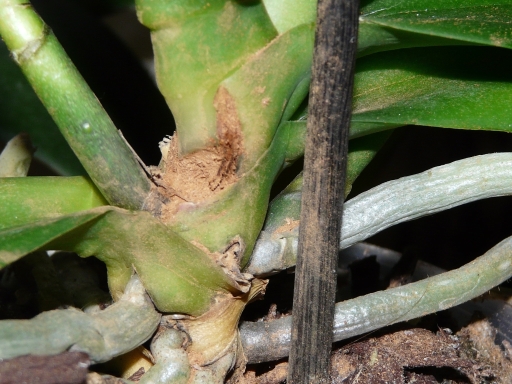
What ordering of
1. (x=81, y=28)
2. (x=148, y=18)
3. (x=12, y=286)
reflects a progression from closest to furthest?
(x=148, y=18) < (x=12, y=286) < (x=81, y=28)

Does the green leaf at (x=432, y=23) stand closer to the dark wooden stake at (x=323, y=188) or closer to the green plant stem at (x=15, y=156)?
the dark wooden stake at (x=323, y=188)

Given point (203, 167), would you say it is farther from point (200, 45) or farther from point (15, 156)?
point (15, 156)

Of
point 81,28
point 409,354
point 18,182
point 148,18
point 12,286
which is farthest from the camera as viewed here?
point 81,28

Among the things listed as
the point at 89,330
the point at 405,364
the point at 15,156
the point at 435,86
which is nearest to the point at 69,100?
the point at 89,330

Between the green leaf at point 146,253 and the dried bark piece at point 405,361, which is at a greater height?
the green leaf at point 146,253

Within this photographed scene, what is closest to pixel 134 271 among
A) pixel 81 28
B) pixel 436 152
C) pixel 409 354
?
pixel 409 354

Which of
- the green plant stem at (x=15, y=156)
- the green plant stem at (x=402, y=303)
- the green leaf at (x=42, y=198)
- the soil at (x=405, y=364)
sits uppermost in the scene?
the green plant stem at (x=15, y=156)

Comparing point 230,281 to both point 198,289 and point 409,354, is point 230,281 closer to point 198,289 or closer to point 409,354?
point 198,289

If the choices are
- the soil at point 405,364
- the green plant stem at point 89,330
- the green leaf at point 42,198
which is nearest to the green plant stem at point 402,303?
the soil at point 405,364
